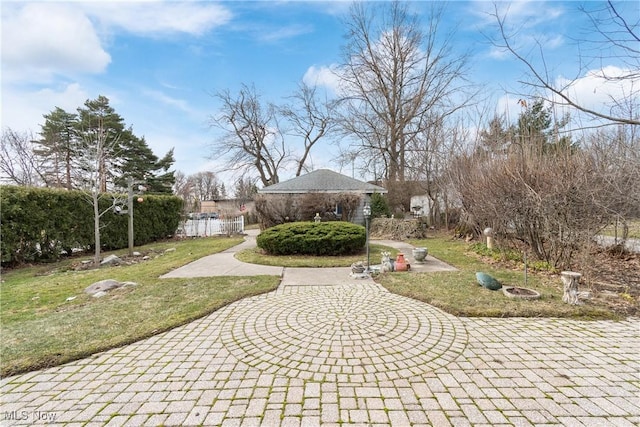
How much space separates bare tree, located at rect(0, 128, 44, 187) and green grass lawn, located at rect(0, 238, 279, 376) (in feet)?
59.2

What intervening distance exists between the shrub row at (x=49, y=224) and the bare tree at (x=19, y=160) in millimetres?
13980

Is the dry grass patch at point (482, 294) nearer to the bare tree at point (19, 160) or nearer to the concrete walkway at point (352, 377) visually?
the concrete walkway at point (352, 377)

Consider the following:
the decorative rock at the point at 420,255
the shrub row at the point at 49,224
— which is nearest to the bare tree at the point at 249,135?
the shrub row at the point at 49,224

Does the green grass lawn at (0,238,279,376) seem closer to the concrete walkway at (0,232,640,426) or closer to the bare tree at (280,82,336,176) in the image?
the concrete walkway at (0,232,640,426)

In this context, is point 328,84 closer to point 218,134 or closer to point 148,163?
point 218,134

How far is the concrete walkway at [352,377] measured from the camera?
6.48 feet

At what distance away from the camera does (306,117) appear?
26688mm

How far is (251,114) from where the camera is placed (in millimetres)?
25734

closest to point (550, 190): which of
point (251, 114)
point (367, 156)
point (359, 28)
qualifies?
point (367, 156)

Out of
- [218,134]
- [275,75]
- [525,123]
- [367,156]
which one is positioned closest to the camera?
[525,123]

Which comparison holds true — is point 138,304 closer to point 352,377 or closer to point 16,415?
point 16,415

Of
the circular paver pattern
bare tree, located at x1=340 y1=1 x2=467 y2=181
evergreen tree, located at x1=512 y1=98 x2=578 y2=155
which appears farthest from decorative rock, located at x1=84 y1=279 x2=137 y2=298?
bare tree, located at x1=340 y1=1 x2=467 y2=181

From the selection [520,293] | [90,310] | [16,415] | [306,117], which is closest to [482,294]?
[520,293]

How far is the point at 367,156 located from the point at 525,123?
1467 cm
